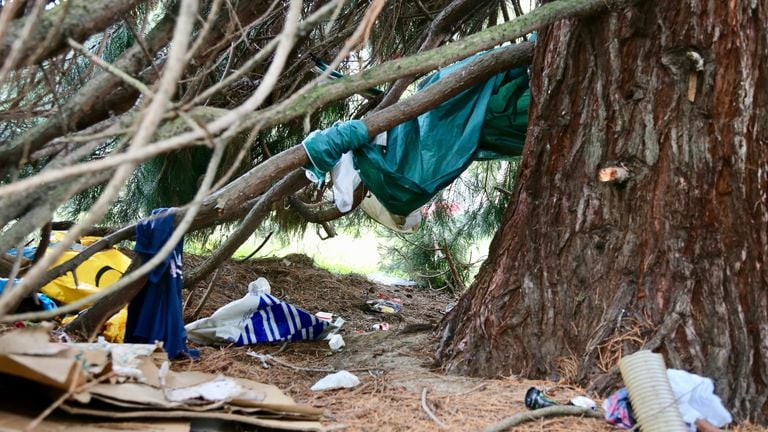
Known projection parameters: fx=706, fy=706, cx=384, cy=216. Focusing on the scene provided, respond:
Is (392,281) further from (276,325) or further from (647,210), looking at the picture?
(647,210)

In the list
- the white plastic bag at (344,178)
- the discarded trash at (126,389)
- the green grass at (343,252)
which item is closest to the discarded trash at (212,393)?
the discarded trash at (126,389)

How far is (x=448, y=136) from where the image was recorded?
353 cm

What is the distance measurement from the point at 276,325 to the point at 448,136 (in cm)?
140

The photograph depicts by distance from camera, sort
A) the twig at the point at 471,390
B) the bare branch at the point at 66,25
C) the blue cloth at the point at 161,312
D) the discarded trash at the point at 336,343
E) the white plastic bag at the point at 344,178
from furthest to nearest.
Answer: the discarded trash at the point at 336,343
the white plastic bag at the point at 344,178
the blue cloth at the point at 161,312
the twig at the point at 471,390
the bare branch at the point at 66,25

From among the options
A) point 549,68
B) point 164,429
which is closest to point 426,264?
point 549,68

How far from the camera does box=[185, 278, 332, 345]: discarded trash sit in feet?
12.4

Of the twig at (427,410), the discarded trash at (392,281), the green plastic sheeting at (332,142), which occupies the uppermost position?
the green plastic sheeting at (332,142)

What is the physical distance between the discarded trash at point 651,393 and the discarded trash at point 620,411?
0.04 meters

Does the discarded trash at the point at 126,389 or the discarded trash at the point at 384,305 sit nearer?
the discarded trash at the point at 126,389

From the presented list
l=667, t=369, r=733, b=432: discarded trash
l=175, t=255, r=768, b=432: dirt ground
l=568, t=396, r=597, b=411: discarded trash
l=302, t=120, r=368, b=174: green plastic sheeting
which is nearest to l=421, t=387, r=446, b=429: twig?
l=175, t=255, r=768, b=432: dirt ground

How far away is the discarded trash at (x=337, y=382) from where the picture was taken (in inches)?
114

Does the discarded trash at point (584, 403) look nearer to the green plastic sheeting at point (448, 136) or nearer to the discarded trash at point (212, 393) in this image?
the discarded trash at point (212, 393)

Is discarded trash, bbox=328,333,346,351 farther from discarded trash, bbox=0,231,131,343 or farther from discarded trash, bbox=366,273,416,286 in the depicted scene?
discarded trash, bbox=366,273,416,286

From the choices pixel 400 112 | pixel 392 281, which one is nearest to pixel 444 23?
pixel 400 112
